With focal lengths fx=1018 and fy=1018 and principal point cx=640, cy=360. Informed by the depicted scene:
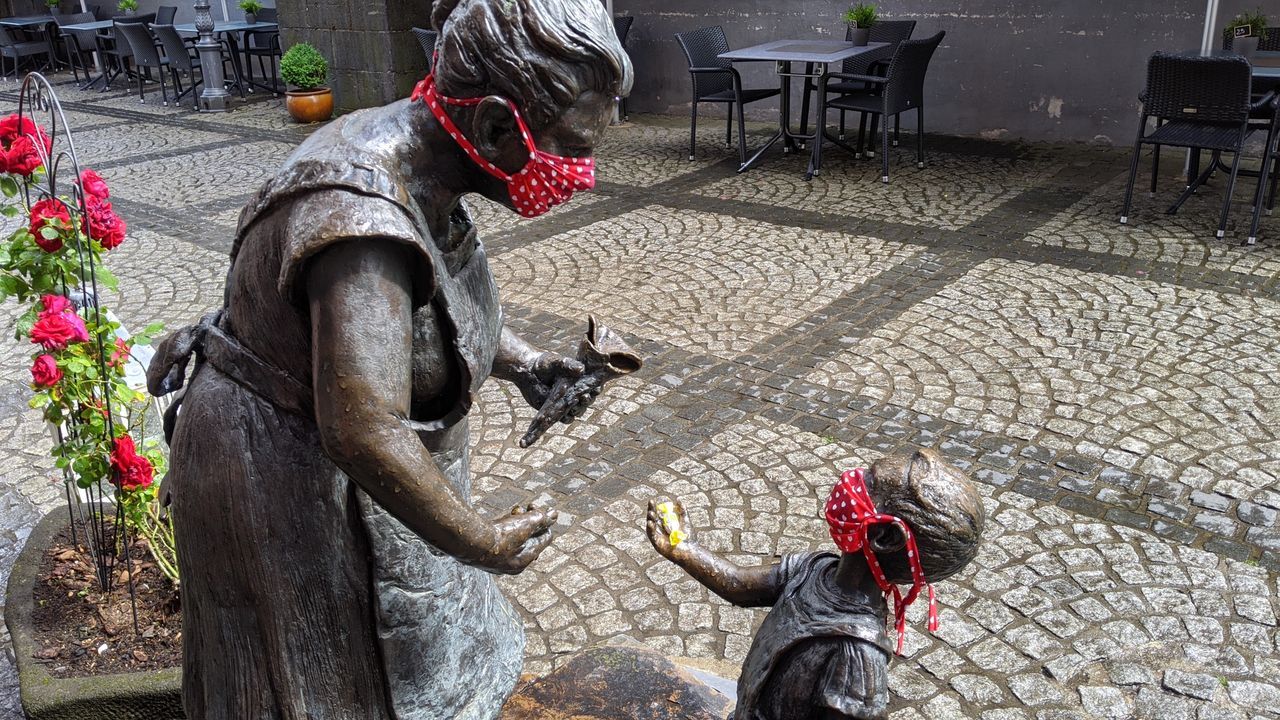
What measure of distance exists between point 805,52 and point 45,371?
797 centimetres

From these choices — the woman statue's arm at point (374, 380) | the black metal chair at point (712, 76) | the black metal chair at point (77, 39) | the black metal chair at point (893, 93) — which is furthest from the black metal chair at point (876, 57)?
the black metal chair at point (77, 39)

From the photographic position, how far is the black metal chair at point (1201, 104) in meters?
7.26

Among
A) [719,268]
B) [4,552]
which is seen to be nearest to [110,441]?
[4,552]

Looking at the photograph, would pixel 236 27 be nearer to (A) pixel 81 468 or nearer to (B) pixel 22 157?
(B) pixel 22 157

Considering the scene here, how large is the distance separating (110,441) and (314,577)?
1776mm

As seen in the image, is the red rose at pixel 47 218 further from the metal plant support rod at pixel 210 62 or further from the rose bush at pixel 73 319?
the metal plant support rod at pixel 210 62

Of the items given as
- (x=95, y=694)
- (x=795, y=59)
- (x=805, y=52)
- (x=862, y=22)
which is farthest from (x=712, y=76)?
Result: (x=95, y=694)

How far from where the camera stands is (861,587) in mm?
1909

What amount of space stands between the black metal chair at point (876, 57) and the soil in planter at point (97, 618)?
26.3ft

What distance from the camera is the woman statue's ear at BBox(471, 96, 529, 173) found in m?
1.49

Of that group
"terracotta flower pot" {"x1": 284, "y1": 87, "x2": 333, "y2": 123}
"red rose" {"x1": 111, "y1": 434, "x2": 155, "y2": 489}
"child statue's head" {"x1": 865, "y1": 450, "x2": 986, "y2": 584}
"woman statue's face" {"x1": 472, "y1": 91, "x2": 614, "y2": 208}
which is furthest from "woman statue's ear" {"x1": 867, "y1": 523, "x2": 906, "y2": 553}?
"terracotta flower pot" {"x1": 284, "y1": 87, "x2": 333, "y2": 123}

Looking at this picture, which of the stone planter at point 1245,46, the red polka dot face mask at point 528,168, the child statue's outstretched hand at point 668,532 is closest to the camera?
the red polka dot face mask at point 528,168

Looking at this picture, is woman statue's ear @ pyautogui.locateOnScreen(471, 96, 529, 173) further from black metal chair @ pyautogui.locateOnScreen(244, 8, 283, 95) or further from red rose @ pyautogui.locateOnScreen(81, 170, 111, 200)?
black metal chair @ pyautogui.locateOnScreen(244, 8, 283, 95)

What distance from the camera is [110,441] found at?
308cm
